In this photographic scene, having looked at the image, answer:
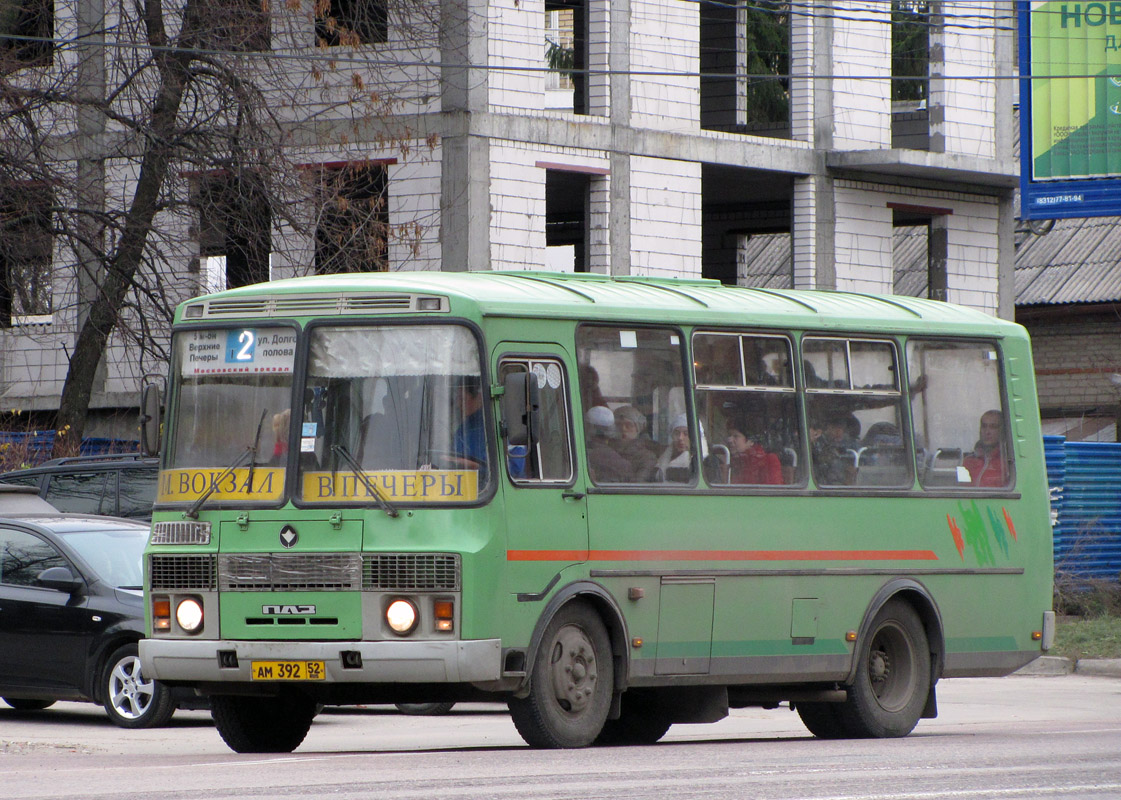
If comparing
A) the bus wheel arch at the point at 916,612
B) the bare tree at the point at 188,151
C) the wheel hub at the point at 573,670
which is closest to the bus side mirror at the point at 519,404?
the wheel hub at the point at 573,670

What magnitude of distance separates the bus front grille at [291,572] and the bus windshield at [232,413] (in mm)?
357

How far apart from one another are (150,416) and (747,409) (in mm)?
3646

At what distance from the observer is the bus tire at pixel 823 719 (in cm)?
1334

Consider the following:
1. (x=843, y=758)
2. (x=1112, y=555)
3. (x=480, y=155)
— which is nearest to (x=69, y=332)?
(x=480, y=155)

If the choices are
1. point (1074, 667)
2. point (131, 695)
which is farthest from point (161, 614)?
point (1074, 667)

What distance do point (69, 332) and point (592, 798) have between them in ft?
68.4

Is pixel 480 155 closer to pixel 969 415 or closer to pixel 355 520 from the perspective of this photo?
pixel 969 415

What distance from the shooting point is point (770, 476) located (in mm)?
12484

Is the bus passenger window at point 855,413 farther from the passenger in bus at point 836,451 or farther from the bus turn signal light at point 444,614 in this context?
the bus turn signal light at point 444,614

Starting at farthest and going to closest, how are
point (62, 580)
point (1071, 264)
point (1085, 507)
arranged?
1. point (1071, 264)
2. point (1085, 507)
3. point (62, 580)

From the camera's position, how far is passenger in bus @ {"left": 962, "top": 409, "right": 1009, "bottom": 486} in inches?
544

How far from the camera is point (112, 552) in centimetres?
1536

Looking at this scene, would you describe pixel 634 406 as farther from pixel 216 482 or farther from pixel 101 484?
pixel 101 484

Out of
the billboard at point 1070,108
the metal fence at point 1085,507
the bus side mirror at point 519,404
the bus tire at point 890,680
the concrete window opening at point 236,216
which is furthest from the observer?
the billboard at point 1070,108
